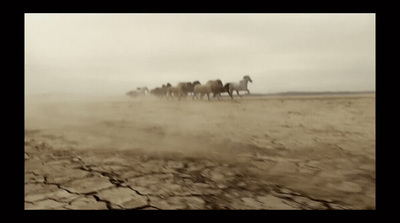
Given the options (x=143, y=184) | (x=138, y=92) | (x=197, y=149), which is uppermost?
(x=138, y=92)

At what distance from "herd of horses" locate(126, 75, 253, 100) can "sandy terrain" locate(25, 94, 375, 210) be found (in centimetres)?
7

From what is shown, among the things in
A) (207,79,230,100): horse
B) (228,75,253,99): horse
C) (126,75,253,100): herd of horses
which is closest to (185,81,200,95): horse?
(126,75,253,100): herd of horses

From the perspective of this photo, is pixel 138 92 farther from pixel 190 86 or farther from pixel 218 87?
pixel 218 87

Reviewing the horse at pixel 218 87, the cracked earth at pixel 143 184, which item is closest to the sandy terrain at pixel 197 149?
the cracked earth at pixel 143 184

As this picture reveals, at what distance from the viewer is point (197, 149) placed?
2.25 m

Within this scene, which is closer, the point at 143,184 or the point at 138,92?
the point at 143,184

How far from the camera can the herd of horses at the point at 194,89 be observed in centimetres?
226

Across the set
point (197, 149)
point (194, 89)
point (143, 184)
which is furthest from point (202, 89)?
point (143, 184)

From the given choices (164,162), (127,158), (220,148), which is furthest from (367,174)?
(127,158)

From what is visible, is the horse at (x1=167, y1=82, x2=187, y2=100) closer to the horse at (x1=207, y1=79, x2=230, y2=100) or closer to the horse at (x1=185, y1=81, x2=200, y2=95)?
the horse at (x1=185, y1=81, x2=200, y2=95)

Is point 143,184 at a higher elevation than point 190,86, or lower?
lower

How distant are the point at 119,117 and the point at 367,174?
6.56 ft

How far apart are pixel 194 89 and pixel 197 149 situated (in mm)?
493

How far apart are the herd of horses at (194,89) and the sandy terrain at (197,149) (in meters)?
0.07
